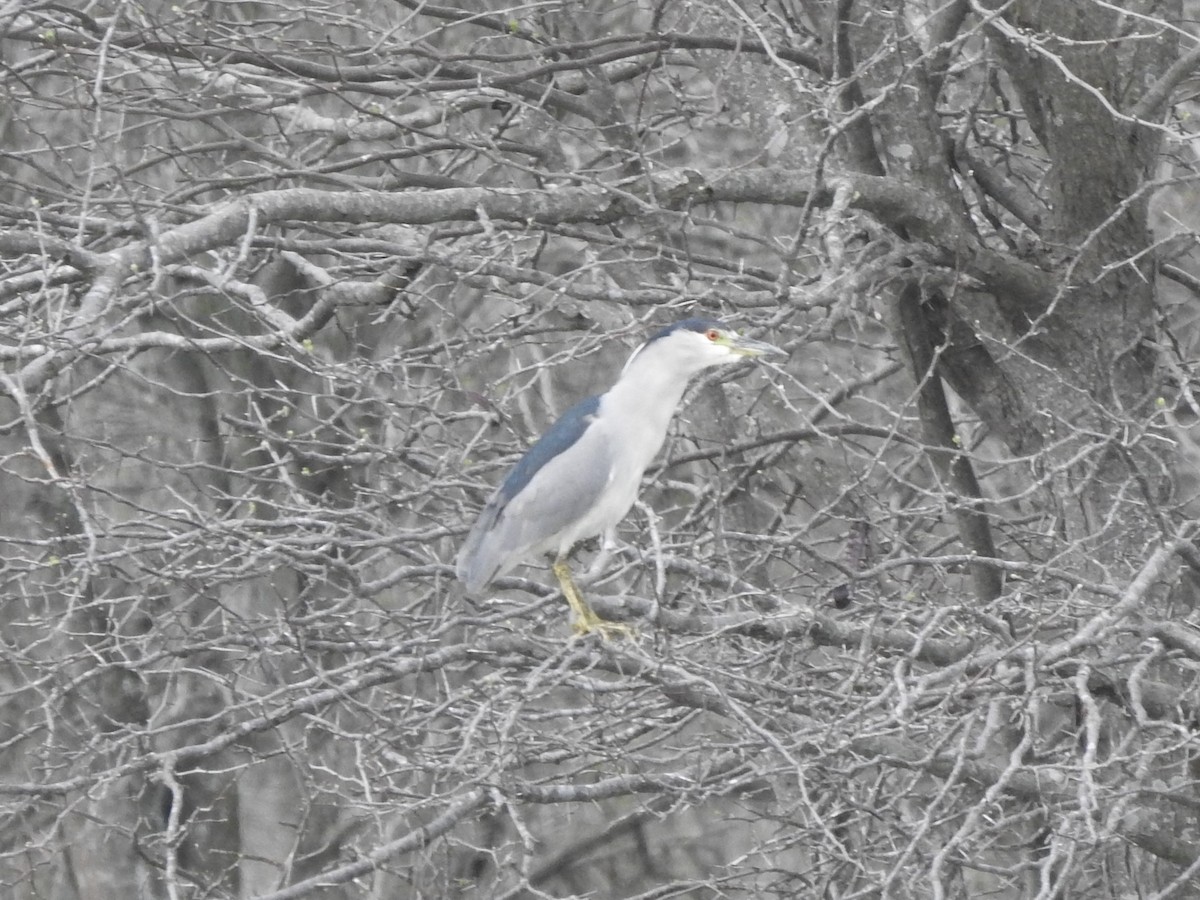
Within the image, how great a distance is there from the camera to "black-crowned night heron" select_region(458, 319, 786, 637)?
478 cm

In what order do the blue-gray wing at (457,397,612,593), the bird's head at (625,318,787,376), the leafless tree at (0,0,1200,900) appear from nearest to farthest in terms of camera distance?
the leafless tree at (0,0,1200,900)
the blue-gray wing at (457,397,612,593)
the bird's head at (625,318,787,376)

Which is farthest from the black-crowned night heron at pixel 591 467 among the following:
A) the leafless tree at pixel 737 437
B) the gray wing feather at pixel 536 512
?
the leafless tree at pixel 737 437

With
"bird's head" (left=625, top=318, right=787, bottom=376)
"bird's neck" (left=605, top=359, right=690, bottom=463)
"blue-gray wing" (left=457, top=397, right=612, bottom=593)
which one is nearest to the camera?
"blue-gray wing" (left=457, top=397, right=612, bottom=593)

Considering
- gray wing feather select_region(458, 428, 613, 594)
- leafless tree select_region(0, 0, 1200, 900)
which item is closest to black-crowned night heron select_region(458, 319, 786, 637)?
gray wing feather select_region(458, 428, 613, 594)

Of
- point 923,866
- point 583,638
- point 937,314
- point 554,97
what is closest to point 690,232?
point 554,97

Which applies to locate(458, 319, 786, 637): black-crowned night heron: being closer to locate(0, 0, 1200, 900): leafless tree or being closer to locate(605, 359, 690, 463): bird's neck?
locate(605, 359, 690, 463): bird's neck

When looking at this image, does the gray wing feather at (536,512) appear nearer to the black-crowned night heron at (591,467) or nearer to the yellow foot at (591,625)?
the black-crowned night heron at (591,467)

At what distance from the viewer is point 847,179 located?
4734 millimetres

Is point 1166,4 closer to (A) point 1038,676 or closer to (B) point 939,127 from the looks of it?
(B) point 939,127

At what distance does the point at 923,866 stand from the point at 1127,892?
1.78 metres

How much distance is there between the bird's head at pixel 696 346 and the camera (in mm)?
5012

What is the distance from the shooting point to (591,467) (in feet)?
16.3

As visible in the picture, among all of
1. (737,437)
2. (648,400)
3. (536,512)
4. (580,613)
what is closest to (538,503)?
(536,512)

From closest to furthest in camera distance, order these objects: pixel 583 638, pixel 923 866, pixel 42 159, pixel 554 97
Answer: pixel 923 866
pixel 583 638
pixel 554 97
pixel 42 159
